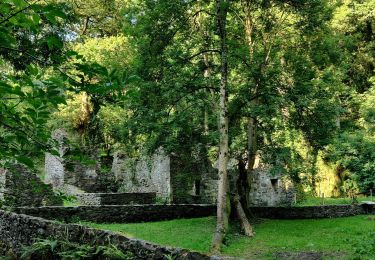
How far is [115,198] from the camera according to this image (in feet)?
67.0

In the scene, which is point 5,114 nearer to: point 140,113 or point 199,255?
point 199,255

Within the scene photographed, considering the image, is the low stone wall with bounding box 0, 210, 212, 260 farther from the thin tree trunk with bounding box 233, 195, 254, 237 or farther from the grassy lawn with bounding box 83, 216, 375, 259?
the thin tree trunk with bounding box 233, 195, 254, 237

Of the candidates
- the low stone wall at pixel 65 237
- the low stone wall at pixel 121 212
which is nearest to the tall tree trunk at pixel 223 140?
the low stone wall at pixel 121 212

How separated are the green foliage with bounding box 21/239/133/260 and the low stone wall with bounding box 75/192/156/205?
1253 centimetres

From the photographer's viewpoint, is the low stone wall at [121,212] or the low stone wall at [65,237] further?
the low stone wall at [121,212]

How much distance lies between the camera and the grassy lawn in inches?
489

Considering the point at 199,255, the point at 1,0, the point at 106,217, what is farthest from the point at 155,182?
the point at 1,0

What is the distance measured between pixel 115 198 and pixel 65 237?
45.1 feet

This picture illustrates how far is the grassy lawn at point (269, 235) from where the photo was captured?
12.4 meters

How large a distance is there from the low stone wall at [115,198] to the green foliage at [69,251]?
1253 centimetres

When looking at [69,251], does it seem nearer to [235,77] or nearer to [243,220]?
[243,220]

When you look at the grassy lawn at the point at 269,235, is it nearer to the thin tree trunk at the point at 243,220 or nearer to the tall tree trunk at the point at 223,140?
the thin tree trunk at the point at 243,220

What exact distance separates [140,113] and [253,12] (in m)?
6.95

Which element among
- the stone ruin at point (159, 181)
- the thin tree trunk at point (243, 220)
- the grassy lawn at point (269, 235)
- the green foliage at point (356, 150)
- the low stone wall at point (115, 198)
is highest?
the green foliage at point (356, 150)
